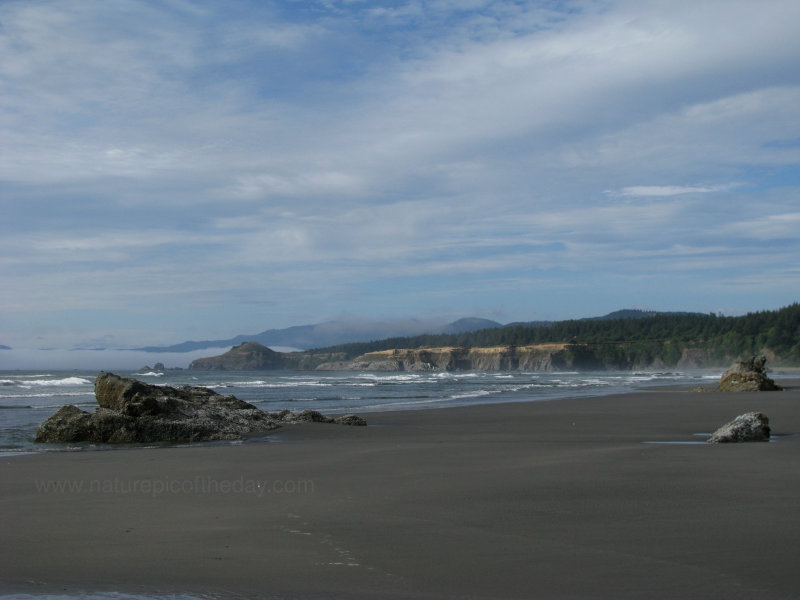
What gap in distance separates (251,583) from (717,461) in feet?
23.1

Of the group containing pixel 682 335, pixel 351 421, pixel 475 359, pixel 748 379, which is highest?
pixel 682 335

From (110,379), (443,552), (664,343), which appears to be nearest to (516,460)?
(443,552)

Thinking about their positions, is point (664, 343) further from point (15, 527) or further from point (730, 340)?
point (15, 527)

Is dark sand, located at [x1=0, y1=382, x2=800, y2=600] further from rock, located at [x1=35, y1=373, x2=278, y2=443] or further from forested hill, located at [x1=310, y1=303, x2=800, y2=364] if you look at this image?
forested hill, located at [x1=310, y1=303, x2=800, y2=364]

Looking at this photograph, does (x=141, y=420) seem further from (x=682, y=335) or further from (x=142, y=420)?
(x=682, y=335)

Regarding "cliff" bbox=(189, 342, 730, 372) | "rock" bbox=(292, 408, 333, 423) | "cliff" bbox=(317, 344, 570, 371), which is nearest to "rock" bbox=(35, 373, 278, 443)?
"rock" bbox=(292, 408, 333, 423)

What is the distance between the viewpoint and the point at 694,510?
618 centimetres

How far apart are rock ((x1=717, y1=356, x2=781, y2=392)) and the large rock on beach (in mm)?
23437

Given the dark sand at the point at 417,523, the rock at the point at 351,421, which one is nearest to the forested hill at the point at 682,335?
the rock at the point at 351,421

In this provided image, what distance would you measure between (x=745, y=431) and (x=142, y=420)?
38.7ft

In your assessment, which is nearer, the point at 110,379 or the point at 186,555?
the point at 186,555

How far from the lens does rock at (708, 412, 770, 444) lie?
11.5 meters

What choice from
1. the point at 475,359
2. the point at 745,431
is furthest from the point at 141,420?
the point at 475,359

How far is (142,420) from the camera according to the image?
1441 centimetres
